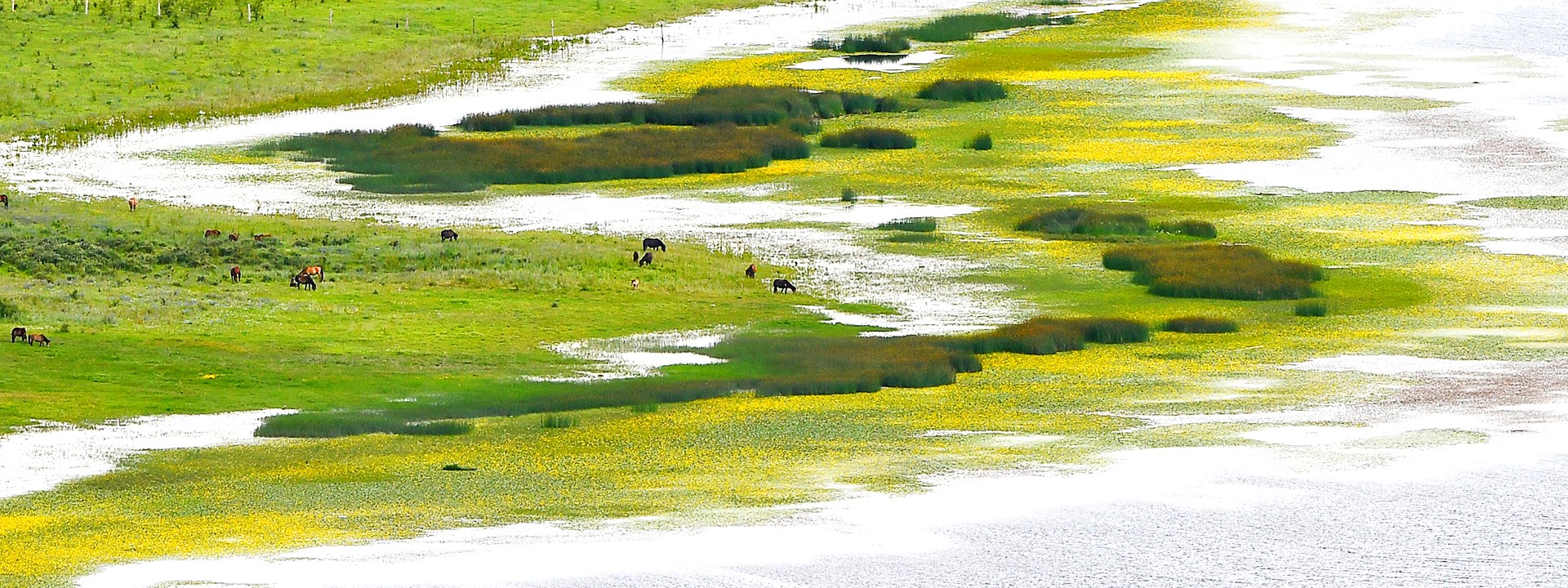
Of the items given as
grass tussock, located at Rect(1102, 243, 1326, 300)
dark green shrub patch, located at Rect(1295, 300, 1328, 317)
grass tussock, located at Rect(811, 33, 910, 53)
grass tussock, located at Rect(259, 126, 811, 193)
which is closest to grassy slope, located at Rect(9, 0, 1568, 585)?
dark green shrub patch, located at Rect(1295, 300, 1328, 317)

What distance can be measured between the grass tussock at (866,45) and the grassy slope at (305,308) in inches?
1273

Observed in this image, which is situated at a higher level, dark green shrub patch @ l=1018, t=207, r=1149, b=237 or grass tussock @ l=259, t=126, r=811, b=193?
grass tussock @ l=259, t=126, r=811, b=193

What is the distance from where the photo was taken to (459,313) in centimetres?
3450

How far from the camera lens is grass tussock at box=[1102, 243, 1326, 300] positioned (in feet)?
124

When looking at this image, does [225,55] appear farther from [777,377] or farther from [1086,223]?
[777,377]

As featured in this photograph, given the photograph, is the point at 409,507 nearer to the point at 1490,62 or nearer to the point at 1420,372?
the point at 1420,372

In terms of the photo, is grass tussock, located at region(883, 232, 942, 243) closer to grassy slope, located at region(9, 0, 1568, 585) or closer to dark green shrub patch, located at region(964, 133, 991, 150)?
grassy slope, located at region(9, 0, 1568, 585)

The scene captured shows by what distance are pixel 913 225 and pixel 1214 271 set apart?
722cm

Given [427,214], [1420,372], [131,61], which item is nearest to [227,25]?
[131,61]

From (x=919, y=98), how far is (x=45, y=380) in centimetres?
3750

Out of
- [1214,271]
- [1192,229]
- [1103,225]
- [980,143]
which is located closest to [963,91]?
[980,143]

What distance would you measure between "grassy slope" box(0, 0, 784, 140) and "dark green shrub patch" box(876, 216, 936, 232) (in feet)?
67.9

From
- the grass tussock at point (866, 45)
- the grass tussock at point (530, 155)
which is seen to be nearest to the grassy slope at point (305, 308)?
the grass tussock at point (530, 155)

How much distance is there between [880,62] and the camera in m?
71.2
